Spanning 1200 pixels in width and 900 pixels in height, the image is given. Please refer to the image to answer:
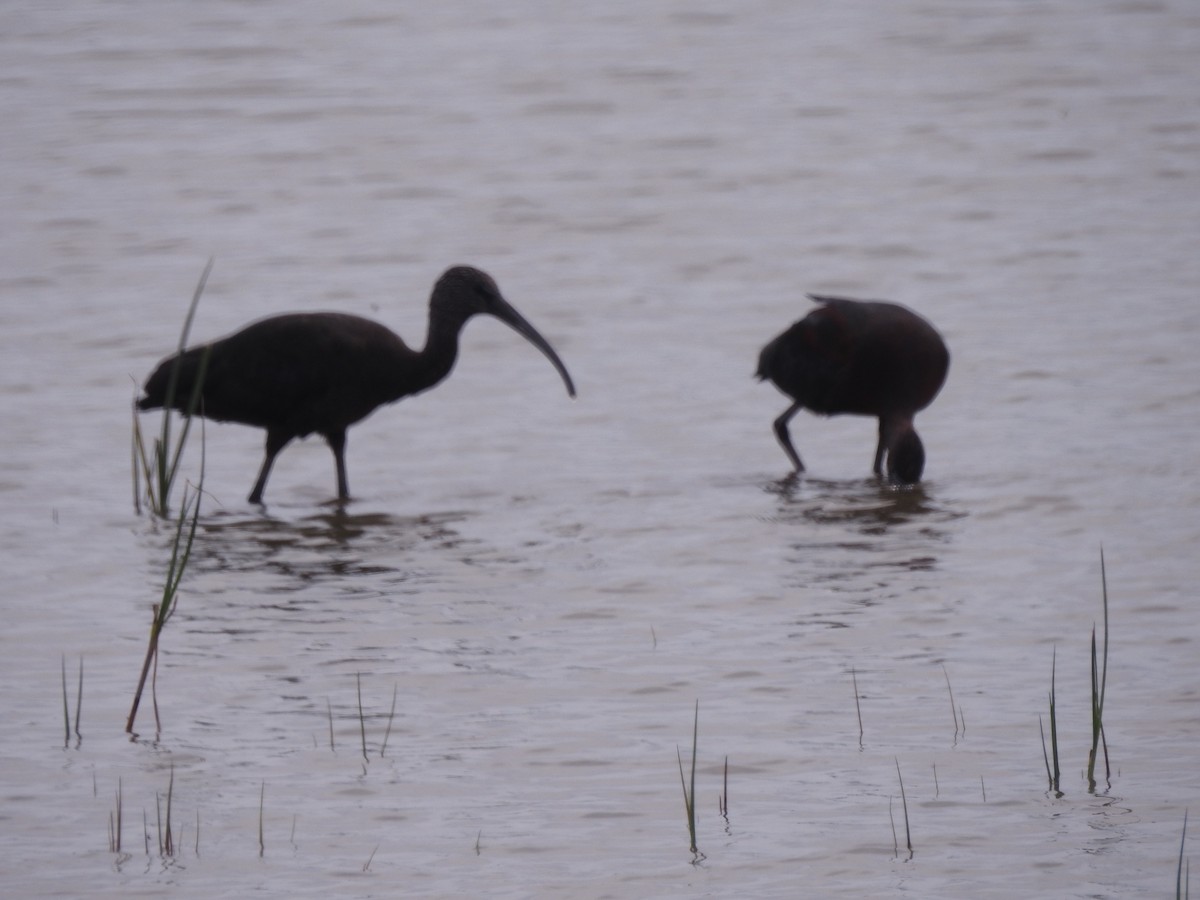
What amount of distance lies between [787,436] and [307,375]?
233cm

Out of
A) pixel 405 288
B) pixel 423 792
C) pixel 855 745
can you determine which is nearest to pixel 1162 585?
pixel 855 745

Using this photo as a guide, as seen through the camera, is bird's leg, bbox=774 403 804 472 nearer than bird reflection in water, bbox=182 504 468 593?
No

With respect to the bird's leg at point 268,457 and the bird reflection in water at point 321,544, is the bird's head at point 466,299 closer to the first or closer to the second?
the bird's leg at point 268,457

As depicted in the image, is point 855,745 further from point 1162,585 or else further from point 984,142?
point 984,142

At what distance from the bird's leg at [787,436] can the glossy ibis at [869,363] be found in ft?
0.16

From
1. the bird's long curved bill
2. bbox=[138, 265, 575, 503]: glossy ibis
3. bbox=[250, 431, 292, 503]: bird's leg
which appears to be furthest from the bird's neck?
bbox=[250, 431, 292, 503]: bird's leg

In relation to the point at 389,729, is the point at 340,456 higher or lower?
lower

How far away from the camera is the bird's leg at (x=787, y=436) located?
10156 millimetres

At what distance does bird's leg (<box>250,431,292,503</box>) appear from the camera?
31.0 ft

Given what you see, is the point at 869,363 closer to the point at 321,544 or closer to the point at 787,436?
the point at 787,436

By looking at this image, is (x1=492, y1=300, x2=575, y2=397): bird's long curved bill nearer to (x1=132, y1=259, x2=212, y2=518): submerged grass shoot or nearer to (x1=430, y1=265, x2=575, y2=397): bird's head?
(x1=430, y1=265, x2=575, y2=397): bird's head

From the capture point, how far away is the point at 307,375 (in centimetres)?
933

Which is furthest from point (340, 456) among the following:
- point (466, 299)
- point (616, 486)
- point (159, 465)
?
point (159, 465)

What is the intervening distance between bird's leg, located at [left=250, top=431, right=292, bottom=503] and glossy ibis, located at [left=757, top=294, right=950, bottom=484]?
238 cm
